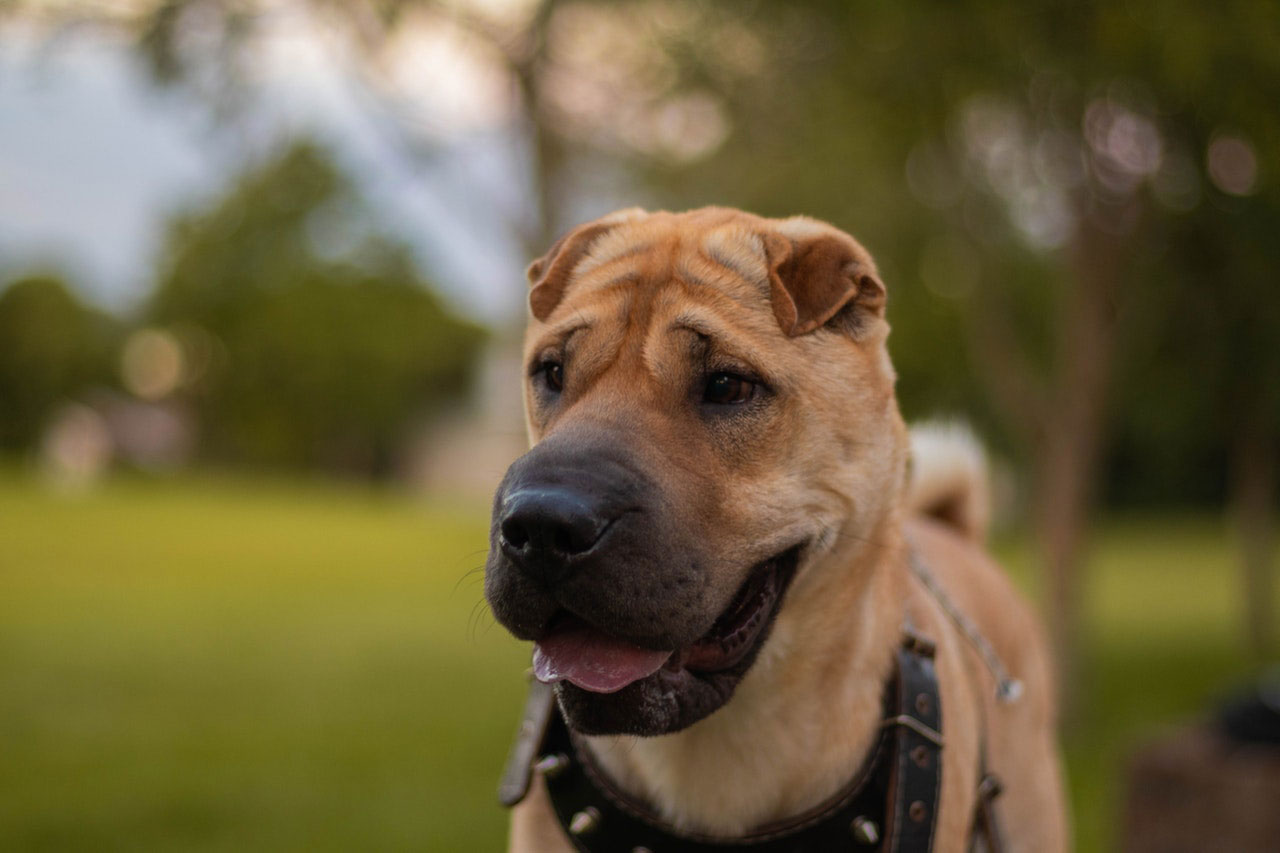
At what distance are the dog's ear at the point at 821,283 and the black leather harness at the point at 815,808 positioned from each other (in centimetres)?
84

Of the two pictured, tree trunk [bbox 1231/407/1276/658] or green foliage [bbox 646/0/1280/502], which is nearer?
green foliage [bbox 646/0/1280/502]

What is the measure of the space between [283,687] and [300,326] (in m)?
40.7

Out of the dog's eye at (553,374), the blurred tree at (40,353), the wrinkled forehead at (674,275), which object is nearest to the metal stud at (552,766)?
the dog's eye at (553,374)

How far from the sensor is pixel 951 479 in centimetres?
427

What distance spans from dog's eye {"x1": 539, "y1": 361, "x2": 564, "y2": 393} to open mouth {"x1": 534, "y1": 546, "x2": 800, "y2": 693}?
625 mm

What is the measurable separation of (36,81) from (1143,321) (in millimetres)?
9828

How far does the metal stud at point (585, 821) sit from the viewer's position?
2572 mm

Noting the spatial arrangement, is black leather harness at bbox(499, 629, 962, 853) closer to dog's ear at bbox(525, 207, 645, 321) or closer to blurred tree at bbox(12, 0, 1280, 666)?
dog's ear at bbox(525, 207, 645, 321)

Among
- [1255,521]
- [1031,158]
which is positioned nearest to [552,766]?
[1031,158]

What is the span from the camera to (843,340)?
8.94ft

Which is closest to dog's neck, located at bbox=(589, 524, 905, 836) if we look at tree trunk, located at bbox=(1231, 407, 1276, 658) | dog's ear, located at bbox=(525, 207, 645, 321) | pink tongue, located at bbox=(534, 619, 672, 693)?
pink tongue, located at bbox=(534, 619, 672, 693)

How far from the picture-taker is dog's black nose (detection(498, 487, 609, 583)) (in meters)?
2.12

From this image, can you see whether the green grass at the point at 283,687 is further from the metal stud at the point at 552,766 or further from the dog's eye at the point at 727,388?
the dog's eye at the point at 727,388

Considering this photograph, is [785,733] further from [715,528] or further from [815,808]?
[715,528]
